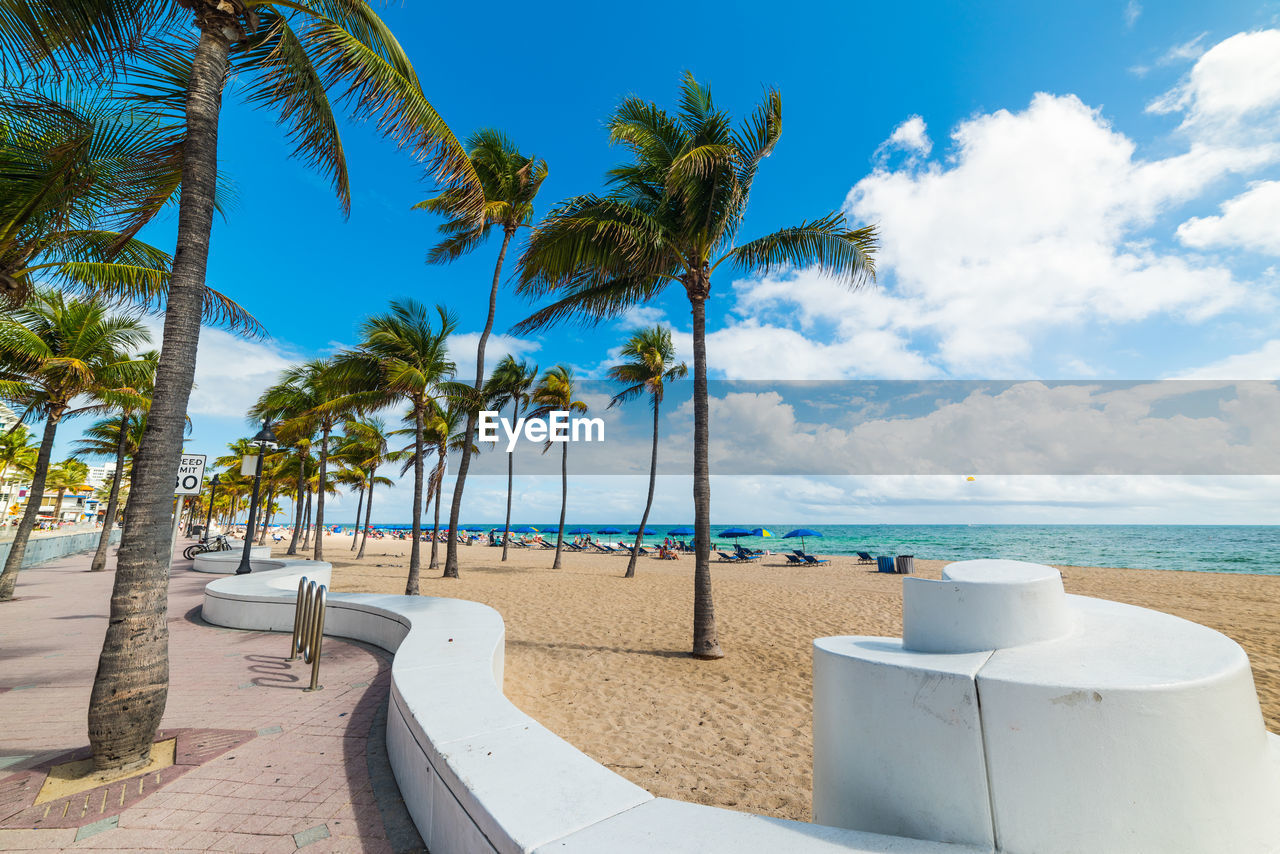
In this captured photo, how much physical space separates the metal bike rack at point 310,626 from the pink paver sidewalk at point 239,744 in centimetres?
19

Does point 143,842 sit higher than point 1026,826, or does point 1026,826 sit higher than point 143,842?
point 1026,826

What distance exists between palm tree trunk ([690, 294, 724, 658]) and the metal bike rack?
4967mm

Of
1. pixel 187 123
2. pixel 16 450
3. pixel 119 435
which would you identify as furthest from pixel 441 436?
pixel 16 450

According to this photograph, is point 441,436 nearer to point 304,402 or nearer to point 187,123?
point 304,402

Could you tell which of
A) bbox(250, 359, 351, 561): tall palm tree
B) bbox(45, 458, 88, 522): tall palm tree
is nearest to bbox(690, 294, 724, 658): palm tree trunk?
bbox(250, 359, 351, 561): tall palm tree

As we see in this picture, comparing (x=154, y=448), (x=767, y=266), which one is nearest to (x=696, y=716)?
(x=154, y=448)

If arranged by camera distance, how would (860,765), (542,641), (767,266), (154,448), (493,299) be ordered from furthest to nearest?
(493,299) → (767,266) → (542,641) → (154,448) → (860,765)

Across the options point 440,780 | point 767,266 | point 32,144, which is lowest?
point 440,780

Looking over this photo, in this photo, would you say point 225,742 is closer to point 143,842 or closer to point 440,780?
point 143,842

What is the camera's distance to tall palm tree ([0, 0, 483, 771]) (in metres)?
3.51

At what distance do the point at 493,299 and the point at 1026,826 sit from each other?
703 inches

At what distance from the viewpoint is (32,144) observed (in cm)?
561

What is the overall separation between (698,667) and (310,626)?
197 inches

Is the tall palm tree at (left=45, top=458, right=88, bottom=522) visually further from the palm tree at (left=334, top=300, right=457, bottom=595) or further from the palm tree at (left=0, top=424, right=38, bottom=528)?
the palm tree at (left=334, top=300, right=457, bottom=595)
